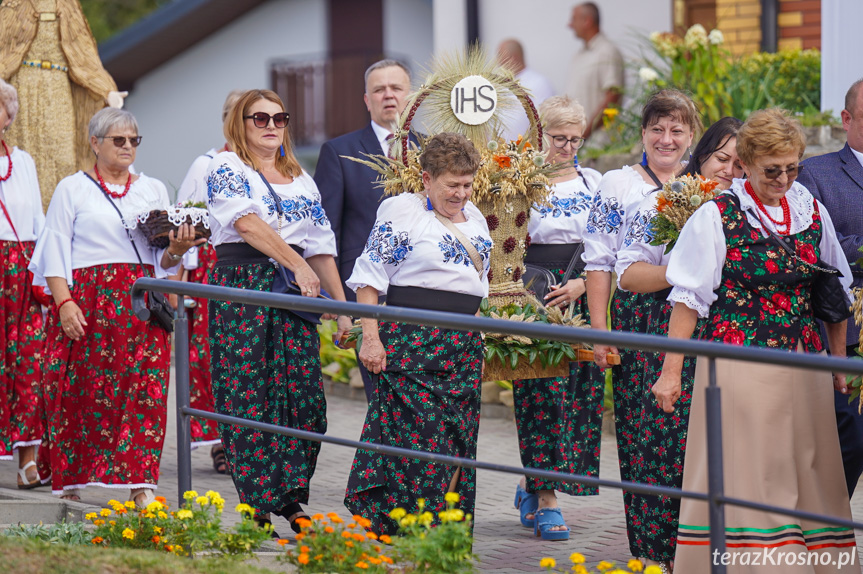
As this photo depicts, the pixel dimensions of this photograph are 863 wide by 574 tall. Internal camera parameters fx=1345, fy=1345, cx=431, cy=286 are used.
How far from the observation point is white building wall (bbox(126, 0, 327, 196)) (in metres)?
27.0

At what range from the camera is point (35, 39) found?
8.26 m

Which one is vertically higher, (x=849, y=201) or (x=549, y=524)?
(x=849, y=201)

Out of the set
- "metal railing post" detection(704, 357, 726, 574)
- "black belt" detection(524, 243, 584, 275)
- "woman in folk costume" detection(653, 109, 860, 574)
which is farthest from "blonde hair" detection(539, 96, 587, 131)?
"metal railing post" detection(704, 357, 726, 574)

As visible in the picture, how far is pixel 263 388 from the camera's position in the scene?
19.7ft

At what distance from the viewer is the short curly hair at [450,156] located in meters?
5.39

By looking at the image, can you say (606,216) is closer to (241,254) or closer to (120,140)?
(241,254)

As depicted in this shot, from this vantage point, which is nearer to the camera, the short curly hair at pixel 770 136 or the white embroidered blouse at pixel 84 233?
the short curly hair at pixel 770 136

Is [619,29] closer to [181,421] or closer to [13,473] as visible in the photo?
[13,473]

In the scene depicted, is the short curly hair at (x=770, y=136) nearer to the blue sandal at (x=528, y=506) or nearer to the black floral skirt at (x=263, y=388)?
the black floral skirt at (x=263, y=388)

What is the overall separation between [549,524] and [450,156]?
1.89 meters

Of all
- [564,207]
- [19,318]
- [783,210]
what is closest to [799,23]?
[564,207]

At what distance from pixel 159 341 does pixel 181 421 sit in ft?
6.50

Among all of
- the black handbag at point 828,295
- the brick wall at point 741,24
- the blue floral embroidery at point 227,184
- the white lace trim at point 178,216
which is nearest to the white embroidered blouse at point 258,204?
the blue floral embroidery at point 227,184

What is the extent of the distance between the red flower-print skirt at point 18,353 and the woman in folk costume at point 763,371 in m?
4.04
